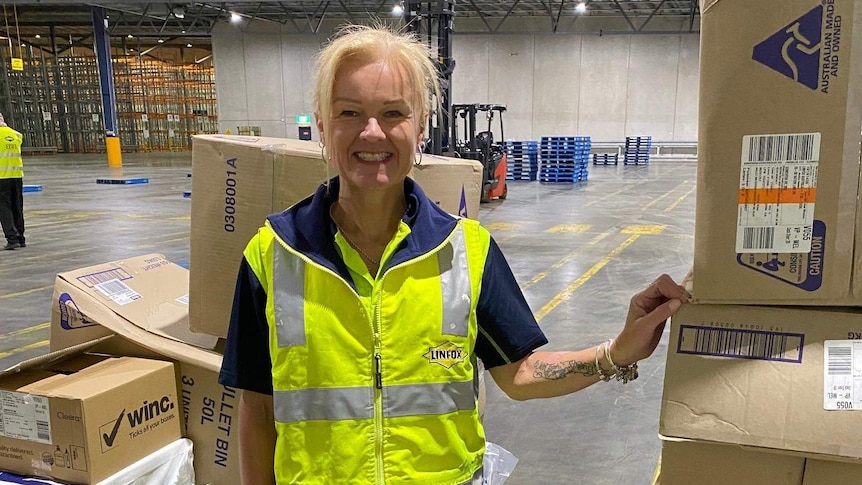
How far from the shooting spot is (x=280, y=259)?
4.16 ft

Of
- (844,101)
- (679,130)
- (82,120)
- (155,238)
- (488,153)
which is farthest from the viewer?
(82,120)

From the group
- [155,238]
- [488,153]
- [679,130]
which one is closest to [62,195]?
[155,238]

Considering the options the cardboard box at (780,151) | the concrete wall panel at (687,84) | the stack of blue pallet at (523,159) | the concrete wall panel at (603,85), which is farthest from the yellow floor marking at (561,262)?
the concrete wall panel at (687,84)

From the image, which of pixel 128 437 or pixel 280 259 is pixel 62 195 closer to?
pixel 128 437

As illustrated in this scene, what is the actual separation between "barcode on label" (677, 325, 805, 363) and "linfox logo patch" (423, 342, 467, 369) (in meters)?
0.44

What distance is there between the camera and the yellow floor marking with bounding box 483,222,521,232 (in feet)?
31.9

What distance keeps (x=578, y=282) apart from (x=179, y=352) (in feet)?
15.7

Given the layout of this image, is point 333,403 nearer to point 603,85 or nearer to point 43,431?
point 43,431

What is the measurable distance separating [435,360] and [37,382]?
5.91 ft

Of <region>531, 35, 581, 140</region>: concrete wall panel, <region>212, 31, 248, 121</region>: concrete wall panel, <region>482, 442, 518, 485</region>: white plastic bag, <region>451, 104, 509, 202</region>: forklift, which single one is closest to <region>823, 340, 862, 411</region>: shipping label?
<region>482, 442, 518, 485</region>: white plastic bag

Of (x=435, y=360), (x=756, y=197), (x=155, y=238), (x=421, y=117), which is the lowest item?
(x=155, y=238)

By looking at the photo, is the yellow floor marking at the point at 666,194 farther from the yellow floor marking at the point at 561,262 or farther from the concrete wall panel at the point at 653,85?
the concrete wall panel at the point at 653,85

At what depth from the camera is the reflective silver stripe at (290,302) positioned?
124cm

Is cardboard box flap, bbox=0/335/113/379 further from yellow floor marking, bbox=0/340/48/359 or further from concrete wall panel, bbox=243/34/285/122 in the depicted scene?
concrete wall panel, bbox=243/34/285/122
